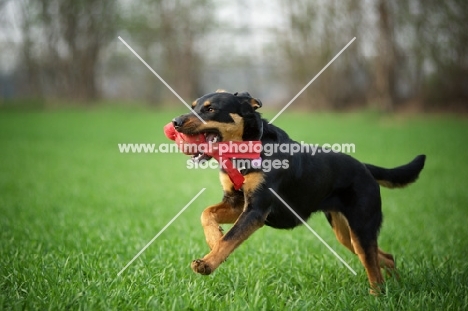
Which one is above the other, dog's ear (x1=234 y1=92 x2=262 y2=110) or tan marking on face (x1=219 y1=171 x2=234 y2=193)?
dog's ear (x1=234 y1=92 x2=262 y2=110)

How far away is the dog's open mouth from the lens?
416 cm

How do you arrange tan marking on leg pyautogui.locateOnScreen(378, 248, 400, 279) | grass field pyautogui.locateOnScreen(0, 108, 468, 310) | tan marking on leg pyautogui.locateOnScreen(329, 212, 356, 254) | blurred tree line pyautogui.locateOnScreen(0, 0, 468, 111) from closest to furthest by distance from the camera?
grass field pyautogui.locateOnScreen(0, 108, 468, 310)
tan marking on leg pyautogui.locateOnScreen(378, 248, 400, 279)
tan marking on leg pyautogui.locateOnScreen(329, 212, 356, 254)
blurred tree line pyautogui.locateOnScreen(0, 0, 468, 111)

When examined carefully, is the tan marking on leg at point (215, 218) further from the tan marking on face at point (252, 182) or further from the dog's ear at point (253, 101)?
the dog's ear at point (253, 101)

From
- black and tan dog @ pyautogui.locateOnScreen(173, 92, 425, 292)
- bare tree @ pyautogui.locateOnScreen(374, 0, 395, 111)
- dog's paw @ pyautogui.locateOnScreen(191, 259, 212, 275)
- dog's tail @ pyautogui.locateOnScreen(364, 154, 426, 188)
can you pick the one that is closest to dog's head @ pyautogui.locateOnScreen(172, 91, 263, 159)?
black and tan dog @ pyautogui.locateOnScreen(173, 92, 425, 292)

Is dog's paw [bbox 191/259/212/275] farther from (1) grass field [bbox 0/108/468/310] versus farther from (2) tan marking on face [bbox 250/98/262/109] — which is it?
(2) tan marking on face [bbox 250/98/262/109]

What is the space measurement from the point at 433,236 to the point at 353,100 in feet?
91.0

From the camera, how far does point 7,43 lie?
3581 centimetres

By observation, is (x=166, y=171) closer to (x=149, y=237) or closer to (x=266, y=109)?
(x=149, y=237)

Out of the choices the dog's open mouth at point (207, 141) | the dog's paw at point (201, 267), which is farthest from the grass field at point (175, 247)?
the dog's open mouth at point (207, 141)

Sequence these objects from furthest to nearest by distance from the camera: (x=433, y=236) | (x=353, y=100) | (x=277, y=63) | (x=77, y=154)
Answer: (x=277, y=63) < (x=353, y=100) < (x=77, y=154) < (x=433, y=236)

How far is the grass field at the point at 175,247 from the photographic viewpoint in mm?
3967

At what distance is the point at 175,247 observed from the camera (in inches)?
228

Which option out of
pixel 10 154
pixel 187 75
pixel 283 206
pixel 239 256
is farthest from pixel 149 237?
pixel 187 75

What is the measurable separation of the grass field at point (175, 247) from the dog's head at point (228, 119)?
4.07 feet
